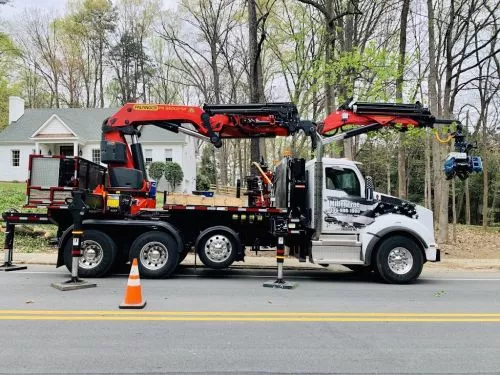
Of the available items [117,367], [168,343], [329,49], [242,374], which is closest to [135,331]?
[168,343]

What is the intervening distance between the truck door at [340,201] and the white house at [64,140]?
101 ft

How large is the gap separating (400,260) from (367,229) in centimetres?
98

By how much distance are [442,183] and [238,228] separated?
10990 millimetres

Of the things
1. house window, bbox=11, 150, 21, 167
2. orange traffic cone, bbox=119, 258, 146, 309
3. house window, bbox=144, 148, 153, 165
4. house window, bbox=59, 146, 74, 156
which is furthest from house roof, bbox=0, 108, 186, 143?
orange traffic cone, bbox=119, 258, 146, 309

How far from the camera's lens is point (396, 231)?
35.6 feet

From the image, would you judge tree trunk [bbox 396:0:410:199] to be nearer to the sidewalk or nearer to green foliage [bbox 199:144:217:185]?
the sidewalk

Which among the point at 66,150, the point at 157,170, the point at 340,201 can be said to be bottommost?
the point at 340,201

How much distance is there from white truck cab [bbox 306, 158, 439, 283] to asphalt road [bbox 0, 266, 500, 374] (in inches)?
27.8

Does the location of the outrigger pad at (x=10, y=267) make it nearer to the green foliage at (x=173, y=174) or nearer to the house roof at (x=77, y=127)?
the green foliage at (x=173, y=174)

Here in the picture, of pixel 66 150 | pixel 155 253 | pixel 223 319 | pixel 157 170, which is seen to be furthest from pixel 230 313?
pixel 66 150

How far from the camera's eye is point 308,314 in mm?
7465

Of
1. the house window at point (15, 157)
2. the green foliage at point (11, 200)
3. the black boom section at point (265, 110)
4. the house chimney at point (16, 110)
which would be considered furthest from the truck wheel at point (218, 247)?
the house chimney at point (16, 110)

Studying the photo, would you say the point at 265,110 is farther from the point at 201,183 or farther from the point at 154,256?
the point at 201,183

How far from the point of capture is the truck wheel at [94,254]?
10.8 meters
